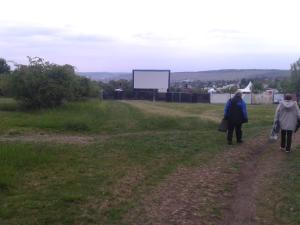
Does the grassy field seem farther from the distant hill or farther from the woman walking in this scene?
the distant hill

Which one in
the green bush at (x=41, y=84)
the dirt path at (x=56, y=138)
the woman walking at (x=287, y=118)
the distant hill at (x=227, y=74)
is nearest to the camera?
the woman walking at (x=287, y=118)

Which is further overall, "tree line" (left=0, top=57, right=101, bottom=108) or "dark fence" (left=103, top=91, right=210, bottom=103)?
"dark fence" (left=103, top=91, right=210, bottom=103)

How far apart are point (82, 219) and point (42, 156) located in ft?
15.6

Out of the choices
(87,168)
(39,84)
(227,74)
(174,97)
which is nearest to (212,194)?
(87,168)

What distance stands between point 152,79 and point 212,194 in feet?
205

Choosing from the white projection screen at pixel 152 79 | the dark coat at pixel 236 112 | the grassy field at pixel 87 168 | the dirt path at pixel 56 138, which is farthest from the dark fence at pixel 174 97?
the dark coat at pixel 236 112

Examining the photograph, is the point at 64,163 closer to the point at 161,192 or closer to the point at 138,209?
the point at 161,192

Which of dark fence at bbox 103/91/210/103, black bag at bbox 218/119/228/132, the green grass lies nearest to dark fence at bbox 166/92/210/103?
dark fence at bbox 103/91/210/103

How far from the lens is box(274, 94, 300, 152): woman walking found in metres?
14.2

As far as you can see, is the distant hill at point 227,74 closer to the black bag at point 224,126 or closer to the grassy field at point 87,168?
the grassy field at point 87,168

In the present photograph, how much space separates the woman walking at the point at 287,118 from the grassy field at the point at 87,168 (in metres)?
1.55

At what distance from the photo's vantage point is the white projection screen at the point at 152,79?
7094 centimetres

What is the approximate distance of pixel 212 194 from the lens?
8.88 meters

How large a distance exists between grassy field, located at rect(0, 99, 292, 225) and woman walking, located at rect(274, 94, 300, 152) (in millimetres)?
1548
